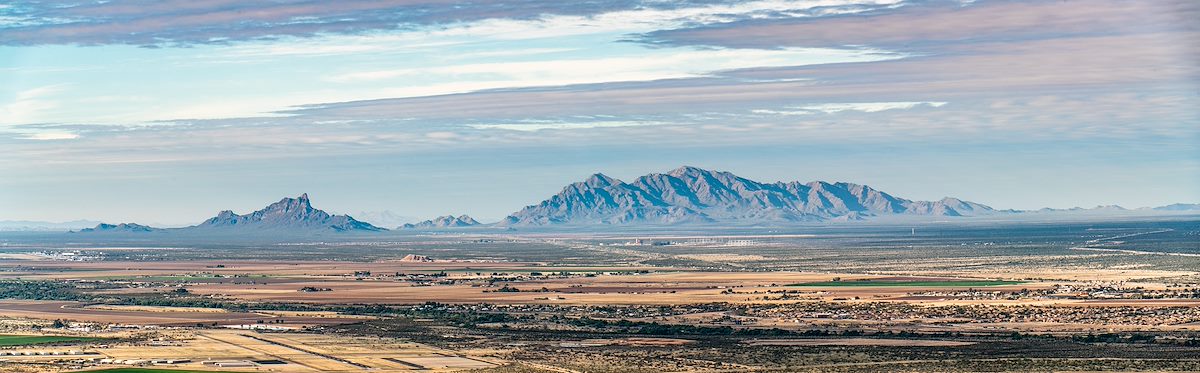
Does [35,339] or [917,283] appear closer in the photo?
[35,339]

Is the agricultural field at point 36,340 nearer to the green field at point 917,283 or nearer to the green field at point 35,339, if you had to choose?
the green field at point 35,339

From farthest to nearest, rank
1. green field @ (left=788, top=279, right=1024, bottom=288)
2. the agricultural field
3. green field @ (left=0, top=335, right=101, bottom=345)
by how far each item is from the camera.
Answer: green field @ (left=788, top=279, right=1024, bottom=288), green field @ (left=0, top=335, right=101, bottom=345), the agricultural field

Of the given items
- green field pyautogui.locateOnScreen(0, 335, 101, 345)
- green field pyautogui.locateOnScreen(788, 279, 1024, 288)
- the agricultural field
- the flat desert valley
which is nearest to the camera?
the flat desert valley

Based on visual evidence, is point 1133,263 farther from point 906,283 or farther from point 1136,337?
point 1136,337

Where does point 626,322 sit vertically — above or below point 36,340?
above

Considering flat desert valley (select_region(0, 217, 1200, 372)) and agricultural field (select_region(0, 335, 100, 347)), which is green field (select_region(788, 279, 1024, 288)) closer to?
flat desert valley (select_region(0, 217, 1200, 372))

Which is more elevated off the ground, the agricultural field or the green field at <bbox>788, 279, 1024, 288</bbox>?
the green field at <bbox>788, 279, 1024, 288</bbox>

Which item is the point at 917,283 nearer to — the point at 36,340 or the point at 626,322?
the point at 626,322

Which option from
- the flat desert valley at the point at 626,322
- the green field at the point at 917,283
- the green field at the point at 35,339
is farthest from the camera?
the green field at the point at 917,283

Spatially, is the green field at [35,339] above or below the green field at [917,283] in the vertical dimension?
below

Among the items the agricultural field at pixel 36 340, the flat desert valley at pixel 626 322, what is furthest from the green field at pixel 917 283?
the agricultural field at pixel 36 340

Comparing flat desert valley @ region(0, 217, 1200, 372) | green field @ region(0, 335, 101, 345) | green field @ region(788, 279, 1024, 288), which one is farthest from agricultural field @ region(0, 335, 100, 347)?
green field @ region(788, 279, 1024, 288)

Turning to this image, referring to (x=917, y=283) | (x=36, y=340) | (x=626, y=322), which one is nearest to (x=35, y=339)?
(x=36, y=340)
